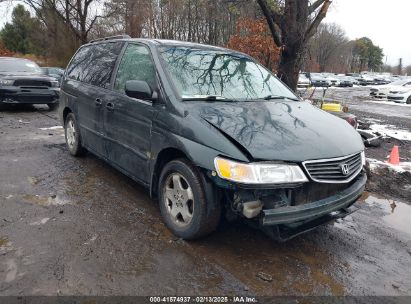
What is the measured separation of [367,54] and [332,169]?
332 ft

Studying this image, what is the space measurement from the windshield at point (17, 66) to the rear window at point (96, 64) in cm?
645

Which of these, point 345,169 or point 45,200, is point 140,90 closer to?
point 45,200

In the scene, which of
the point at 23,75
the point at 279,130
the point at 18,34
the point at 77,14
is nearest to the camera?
the point at 279,130

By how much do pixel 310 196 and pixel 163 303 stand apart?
4.70 ft

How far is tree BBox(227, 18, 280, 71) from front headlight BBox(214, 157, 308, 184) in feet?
29.7

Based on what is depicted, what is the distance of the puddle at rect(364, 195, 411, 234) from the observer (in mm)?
4250

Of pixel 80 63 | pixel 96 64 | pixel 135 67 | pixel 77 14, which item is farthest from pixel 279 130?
pixel 77 14

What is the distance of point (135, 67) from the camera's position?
418 cm

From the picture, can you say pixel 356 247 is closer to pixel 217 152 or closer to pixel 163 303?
pixel 217 152

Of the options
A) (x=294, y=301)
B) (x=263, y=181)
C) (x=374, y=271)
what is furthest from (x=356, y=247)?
(x=263, y=181)

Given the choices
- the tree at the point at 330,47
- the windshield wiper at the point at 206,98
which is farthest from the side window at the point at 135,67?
the tree at the point at 330,47

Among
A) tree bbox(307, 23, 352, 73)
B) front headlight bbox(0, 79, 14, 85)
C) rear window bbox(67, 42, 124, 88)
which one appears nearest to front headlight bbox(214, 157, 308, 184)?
rear window bbox(67, 42, 124, 88)

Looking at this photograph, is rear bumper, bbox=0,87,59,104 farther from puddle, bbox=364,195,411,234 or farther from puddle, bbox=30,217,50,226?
puddle, bbox=364,195,411,234

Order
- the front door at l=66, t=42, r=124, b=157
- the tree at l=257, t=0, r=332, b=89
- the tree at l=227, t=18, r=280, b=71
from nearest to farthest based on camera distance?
the front door at l=66, t=42, r=124, b=157, the tree at l=257, t=0, r=332, b=89, the tree at l=227, t=18, r=280, b=71
